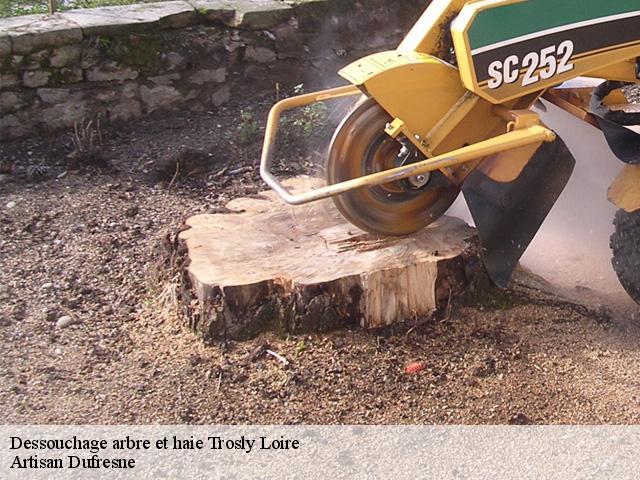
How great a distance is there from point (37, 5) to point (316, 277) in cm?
361

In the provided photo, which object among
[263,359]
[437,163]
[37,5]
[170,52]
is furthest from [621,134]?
[37,5]

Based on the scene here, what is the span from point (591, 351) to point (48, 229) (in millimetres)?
2810

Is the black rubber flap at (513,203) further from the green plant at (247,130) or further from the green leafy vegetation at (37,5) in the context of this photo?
the green leafy vegetation at (37,5)

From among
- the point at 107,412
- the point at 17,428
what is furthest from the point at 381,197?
the point at 17,428

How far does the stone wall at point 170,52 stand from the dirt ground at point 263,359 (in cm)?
111

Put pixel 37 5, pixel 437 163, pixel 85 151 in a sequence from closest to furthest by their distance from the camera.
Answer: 1. pixel 437 163
2. pixel 85 151
3. pixel 37 5

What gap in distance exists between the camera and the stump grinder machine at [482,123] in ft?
10.9

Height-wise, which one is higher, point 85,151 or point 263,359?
point 263,359

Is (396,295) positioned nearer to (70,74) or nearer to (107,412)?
(107,412)

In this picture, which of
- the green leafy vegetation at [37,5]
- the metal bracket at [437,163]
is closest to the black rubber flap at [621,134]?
the metal bracket at [437,163]

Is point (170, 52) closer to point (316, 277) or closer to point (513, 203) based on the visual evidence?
point (316, 277)

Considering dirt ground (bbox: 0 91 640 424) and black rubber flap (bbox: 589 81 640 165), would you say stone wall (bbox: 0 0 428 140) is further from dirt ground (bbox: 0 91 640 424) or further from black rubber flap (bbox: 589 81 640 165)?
black rubber flap (bbox: 589 81 640 165)

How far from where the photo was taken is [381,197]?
3617mm

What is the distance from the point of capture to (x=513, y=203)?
3.65 meters
